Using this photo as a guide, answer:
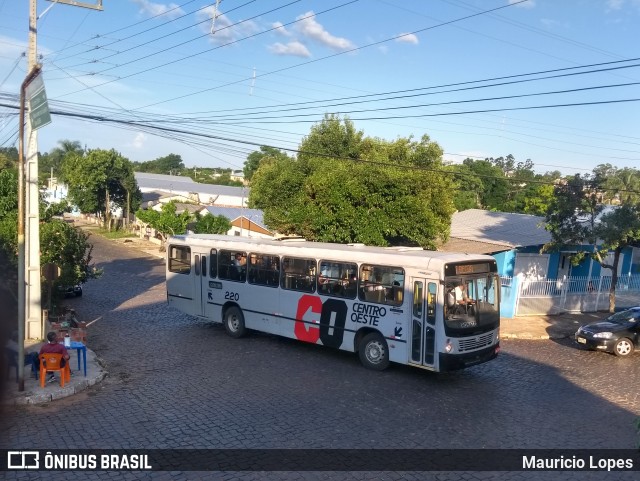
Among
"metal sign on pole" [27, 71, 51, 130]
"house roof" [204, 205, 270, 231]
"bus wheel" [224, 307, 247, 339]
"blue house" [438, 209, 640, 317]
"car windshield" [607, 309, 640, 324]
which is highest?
"metal sign on pole" [27, 71, 51, 130]

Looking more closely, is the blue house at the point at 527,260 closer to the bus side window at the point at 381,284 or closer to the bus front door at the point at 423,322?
the bus side window at the point at 381,284

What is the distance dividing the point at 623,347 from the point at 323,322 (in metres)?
8.57

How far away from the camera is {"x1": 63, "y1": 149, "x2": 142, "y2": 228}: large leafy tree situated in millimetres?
51781

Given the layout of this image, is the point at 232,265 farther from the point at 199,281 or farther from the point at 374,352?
the point at 374,352

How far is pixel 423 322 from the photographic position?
1160cm

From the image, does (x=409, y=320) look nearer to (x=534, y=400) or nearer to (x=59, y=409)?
(x=534, y=400)

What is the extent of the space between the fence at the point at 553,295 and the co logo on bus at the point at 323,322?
9.81 m

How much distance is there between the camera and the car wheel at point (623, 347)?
51.4 ft

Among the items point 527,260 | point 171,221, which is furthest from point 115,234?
point 527,260

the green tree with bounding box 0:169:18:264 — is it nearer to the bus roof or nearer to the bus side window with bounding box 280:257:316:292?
the bus roof

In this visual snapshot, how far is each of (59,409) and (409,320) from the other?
6739mm

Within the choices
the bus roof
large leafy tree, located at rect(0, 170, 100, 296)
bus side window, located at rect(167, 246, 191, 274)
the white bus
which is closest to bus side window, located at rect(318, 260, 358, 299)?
the white bus

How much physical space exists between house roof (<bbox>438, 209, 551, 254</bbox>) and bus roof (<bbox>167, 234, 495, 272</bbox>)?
9576mm

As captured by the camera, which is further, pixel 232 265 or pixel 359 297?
pixel 232 265
